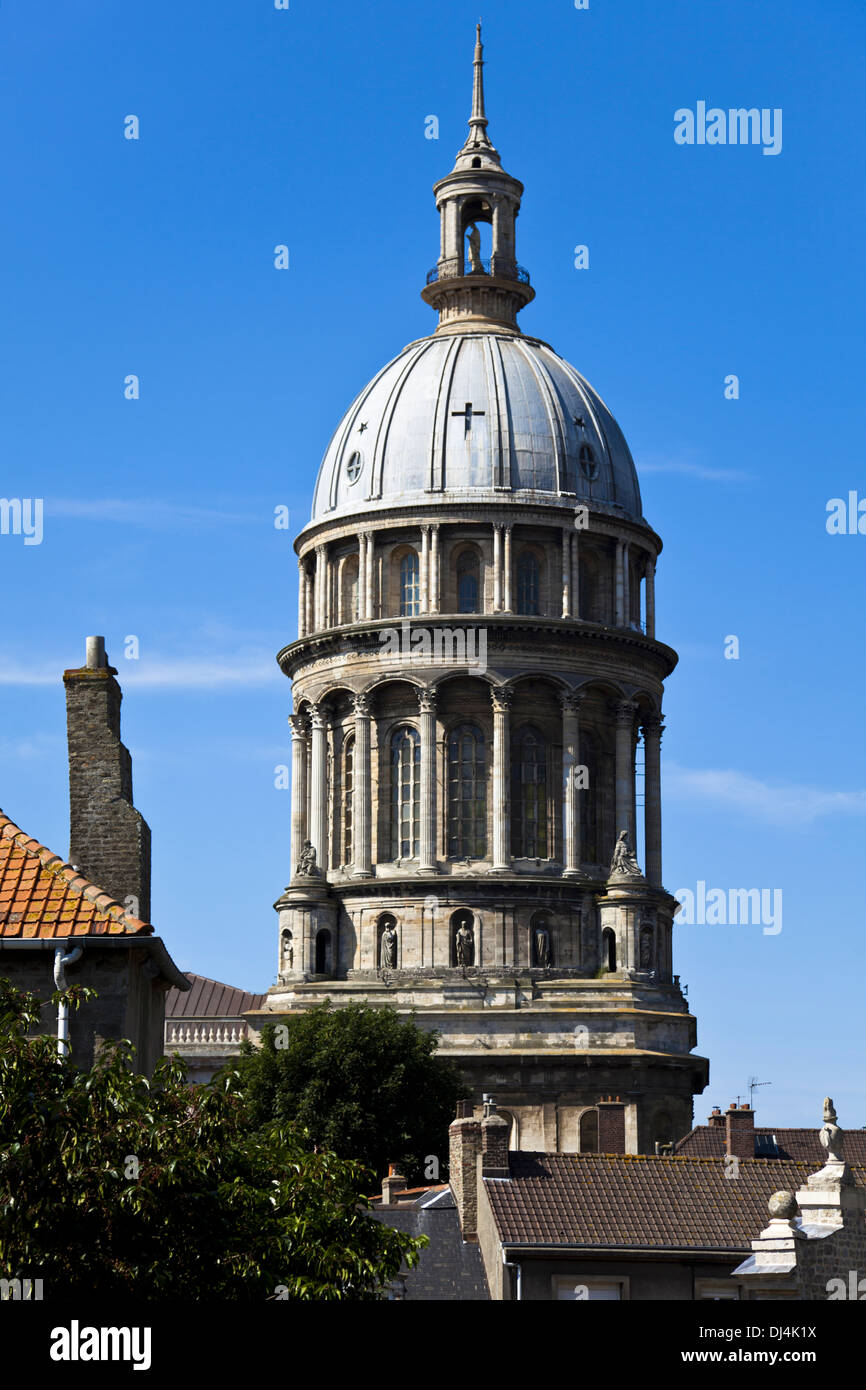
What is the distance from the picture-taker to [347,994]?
8306cm

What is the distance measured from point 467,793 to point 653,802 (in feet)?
24.7

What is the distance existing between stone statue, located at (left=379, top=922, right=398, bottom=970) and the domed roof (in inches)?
591

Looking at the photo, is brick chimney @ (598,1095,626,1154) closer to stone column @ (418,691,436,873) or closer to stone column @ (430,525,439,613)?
stone column @ (418,691,436,873)

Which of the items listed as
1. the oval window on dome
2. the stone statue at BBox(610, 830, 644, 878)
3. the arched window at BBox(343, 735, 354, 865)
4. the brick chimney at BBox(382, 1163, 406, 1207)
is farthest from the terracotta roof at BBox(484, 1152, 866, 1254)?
the oval window on dome

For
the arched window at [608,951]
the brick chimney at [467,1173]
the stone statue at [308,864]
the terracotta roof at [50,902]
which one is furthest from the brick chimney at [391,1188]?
the stone statue at [308,864]

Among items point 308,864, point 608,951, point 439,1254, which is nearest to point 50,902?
point 439,1254

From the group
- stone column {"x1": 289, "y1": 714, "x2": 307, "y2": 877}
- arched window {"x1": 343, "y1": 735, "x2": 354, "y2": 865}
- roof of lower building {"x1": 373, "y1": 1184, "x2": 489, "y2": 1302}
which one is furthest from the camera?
stone column {"x1": 289, "y1": 714, "x2": 307, "y2": 877}

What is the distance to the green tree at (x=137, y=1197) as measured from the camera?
2094 centimetres

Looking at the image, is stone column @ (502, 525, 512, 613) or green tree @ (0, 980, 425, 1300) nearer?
green tree @ (0, 980, 425, 1300)

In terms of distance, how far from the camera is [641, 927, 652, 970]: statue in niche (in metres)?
84.0

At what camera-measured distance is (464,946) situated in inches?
3300

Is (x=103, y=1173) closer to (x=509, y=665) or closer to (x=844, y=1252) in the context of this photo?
(x=844, y=1252)
